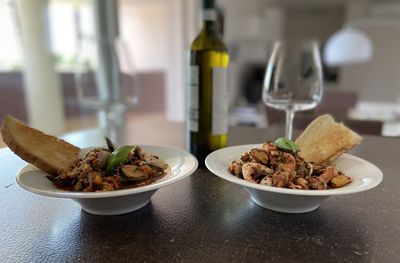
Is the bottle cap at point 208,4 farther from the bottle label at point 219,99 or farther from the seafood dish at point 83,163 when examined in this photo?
the seafood dish at point 83,163

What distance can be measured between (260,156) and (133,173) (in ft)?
0.59

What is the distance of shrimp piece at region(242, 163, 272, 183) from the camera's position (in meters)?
0.44

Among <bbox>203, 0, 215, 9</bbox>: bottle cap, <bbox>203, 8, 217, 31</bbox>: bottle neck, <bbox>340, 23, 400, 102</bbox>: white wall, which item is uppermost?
<bbox>203, 0, 215, 9</bbox>: bottle cap

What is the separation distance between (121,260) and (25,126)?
0.88 ft

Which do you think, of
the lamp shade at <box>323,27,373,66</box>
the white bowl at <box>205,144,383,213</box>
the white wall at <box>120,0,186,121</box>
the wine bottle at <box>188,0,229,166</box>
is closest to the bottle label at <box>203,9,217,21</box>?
the wine bottle at <box>188,0,229,166</box>

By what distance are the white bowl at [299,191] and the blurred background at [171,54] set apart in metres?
0.31

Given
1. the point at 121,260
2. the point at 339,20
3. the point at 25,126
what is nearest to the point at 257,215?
the point at 121,260

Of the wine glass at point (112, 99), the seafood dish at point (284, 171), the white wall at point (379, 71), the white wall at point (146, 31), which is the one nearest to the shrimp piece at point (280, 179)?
the seafood dish at point (284, 171)

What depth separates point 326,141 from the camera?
0.55m

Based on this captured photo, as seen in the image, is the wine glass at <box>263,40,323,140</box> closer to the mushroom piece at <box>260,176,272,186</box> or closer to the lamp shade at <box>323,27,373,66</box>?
the mushroom piece at <box>260,176,272,186</box>

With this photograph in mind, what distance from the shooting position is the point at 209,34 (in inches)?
26.2

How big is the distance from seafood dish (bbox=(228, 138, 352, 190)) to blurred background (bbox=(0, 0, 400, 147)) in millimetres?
311

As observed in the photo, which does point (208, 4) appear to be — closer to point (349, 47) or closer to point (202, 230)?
point (202, 230)

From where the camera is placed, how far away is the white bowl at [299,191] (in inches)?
15.6
